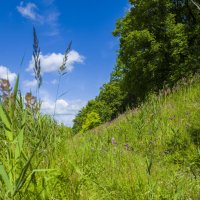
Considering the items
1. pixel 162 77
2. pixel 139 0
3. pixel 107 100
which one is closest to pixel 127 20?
pixel 139 0

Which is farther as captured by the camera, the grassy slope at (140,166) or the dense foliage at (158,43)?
the dense foliage at (158,43)

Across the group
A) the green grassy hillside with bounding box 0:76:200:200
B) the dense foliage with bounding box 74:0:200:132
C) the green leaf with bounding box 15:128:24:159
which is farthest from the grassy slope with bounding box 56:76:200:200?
the dense foliage with bounding box 74:0:200:132

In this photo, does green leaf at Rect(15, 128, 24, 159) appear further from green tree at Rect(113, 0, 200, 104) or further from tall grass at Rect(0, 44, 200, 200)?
green tree at Rect(113, 0, 200, 104)

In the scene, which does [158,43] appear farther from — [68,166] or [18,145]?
[18,145]

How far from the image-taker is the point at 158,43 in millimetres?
25750

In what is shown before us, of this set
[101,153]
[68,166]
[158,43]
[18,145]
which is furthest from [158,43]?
[18,145]

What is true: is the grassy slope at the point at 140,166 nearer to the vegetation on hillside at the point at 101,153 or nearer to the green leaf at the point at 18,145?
the vegetation on hillside at the point at 101,153

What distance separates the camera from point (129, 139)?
719 cm

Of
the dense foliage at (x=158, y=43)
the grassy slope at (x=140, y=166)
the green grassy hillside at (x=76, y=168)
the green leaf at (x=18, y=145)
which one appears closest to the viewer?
the green leaf at (x=18, y=145)

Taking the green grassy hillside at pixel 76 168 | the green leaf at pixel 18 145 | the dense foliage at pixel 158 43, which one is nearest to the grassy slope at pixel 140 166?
the green grassy hillside at pixel 76 168

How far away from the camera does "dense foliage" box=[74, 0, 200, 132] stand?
24703 mm

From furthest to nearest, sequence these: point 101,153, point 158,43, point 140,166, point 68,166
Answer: point 158,43
point 101,153
point 140,166
point 68,166

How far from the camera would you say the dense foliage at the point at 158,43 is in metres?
24.7

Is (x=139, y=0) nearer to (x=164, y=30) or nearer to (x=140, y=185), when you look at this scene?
(x=164, y=30)
